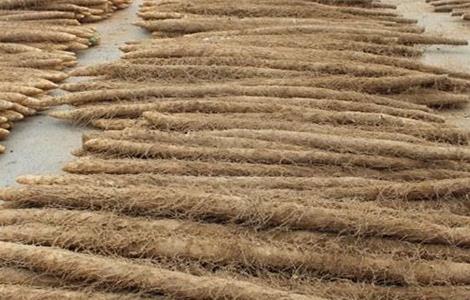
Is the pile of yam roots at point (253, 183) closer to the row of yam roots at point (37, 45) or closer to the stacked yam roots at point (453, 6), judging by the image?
the row of yam roots at point (37, 45)

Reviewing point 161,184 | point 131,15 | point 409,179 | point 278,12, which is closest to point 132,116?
point 161,184

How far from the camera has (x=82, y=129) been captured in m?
7.00

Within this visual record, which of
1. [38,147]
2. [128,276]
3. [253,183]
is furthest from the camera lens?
[38,147]

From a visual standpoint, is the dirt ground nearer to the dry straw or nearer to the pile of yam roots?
the pile of yam roots

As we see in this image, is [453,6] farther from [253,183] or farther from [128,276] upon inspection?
[128,276]

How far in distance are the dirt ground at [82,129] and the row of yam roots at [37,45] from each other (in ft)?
0.48

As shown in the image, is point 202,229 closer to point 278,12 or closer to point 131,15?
point 278,12

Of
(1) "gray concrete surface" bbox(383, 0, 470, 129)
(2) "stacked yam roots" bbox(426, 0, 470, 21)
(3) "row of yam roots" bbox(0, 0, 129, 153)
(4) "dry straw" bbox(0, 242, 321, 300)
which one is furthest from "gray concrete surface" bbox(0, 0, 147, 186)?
(2) "stacked yam roots" bbox(426, 0, 470, 21)

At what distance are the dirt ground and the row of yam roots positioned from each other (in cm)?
14

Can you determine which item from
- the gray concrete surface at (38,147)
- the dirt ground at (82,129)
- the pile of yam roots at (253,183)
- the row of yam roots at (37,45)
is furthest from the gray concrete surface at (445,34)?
the row of yam roots at (37,45)

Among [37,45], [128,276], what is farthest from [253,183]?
[37,45]

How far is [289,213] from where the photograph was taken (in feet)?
15.7

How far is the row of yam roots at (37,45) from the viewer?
720cm

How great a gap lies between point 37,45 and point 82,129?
7.59ft
